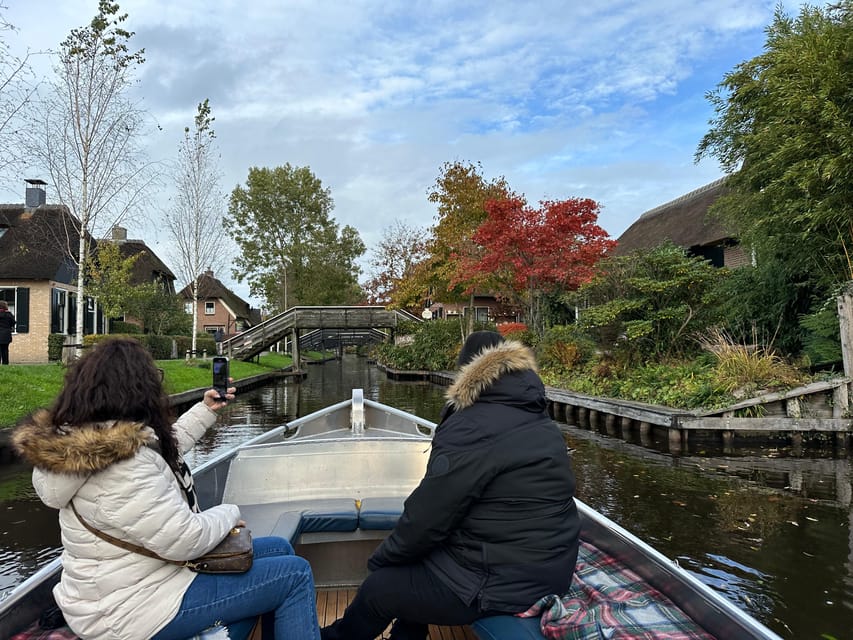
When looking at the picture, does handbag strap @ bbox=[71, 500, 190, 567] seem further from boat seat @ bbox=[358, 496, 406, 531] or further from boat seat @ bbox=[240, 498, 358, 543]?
boat seat @ bbox=[358, 496, 406, 531]

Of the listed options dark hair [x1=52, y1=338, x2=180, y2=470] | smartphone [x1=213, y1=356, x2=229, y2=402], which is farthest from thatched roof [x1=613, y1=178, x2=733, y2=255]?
dark hair [x1=52, y1=338, x2=180, y2=470]

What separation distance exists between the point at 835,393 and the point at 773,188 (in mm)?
4091

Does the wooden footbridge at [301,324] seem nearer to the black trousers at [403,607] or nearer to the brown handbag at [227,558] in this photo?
the black trousers at [403,607]

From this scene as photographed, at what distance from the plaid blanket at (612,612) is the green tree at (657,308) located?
9804 millimetres

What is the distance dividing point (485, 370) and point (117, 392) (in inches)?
46.9

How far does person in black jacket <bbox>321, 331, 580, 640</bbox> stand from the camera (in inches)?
72.0

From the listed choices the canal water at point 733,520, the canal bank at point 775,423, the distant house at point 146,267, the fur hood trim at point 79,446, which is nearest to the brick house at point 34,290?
the distant house at point 146,267

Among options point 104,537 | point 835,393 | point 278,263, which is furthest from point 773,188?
point 278,263

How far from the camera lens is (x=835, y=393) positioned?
8.35 metres

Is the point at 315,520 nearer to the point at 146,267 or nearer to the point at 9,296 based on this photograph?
the point at 9,296

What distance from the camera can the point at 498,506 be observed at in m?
1.84

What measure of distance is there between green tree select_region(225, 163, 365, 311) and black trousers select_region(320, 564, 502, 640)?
123 ft

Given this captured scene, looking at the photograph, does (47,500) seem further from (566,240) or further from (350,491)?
(566,240)

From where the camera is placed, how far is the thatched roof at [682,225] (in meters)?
19.9
